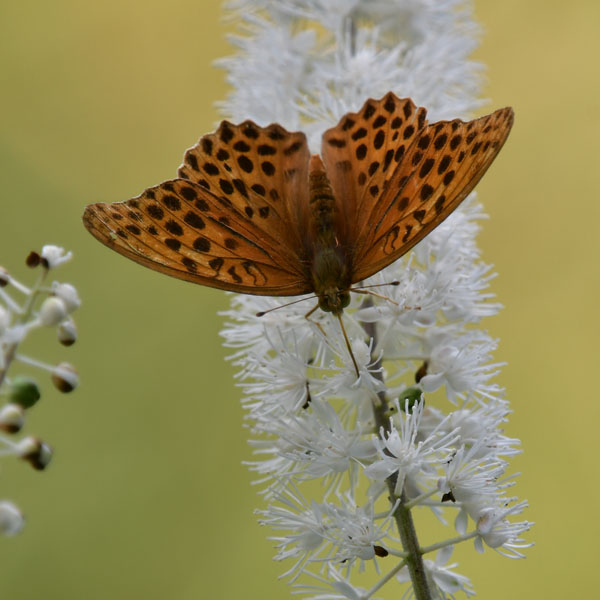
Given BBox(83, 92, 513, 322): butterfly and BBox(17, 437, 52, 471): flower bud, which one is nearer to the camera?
BBox(17, 437, 52, 471): flower bud

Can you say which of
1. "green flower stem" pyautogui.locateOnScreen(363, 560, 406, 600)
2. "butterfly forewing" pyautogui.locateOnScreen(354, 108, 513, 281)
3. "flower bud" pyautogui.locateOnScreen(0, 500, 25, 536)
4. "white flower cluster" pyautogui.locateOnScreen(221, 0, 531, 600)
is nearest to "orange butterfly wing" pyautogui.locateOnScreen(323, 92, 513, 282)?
"butterfly forewing" pyautogui.locateOnScreen(354, 108, 513, 281)

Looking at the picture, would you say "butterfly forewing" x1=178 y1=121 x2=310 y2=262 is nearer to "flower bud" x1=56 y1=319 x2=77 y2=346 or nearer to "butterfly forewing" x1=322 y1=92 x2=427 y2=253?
"butterfly forewing" x1=322 y1=92 x2=427 y2=253

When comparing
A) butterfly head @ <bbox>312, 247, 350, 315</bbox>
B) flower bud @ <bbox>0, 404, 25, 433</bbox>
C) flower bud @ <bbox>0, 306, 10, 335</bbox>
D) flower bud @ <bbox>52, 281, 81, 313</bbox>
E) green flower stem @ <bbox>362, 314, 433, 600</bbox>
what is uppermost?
butterfly head @ <bbox>312, 247, 350, 315</bbox>

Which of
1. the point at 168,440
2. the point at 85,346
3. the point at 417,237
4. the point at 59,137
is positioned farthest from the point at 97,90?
the point at 417,237

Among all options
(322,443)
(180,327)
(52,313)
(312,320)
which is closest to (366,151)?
(312,320)

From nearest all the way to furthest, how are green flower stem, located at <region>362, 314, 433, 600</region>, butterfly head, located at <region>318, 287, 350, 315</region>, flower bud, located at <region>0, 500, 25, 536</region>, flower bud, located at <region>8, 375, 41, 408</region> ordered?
flower bud, located at <region>0, 500, 25, 536</region> → flower bud, located at <region>8, 375, 41, 408</region> → green flower stem, located at <region>362, 314, 433, 600</region> → butterfly head, located at <region>318, 287, 350, 315</region>

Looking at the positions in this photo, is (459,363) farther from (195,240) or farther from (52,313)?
(52,313)

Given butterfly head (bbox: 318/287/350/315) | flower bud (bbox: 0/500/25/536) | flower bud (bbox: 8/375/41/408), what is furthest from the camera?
butterfly head (bbox: 318/287/350/315)
